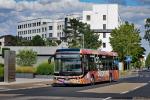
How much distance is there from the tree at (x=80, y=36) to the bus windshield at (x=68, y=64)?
63.9 meters

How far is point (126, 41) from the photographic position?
115 metres

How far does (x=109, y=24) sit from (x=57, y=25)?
38.6m

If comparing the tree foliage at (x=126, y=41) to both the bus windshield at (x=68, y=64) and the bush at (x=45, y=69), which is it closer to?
the bush at (x=45, y=69)

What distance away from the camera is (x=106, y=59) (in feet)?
145

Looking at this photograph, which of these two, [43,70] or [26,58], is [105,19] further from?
[43,70]

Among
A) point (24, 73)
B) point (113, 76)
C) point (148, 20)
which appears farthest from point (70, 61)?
point (148, 20)

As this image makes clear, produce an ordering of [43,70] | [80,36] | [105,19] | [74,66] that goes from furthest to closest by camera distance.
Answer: [105,19] < [80,36] < [43,70] < [74,66]

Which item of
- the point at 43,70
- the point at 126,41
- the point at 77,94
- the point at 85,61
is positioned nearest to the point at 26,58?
the point at 43,70

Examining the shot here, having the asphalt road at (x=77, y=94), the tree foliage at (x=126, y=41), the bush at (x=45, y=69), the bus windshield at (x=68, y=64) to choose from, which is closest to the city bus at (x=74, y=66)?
the bus windshield at (x=68, y=64)

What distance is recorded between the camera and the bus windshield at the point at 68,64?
36.7 meters

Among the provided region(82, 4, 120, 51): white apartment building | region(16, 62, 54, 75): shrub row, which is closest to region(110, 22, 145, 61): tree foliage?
region(82, 4, 120, 51): white apartment building

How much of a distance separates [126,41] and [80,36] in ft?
39.1

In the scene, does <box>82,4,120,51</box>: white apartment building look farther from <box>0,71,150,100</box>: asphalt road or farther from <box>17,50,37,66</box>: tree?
<box>0,71,150,100</box>: asphalt road

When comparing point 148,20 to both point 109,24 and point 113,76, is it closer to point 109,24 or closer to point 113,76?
point 109,24
